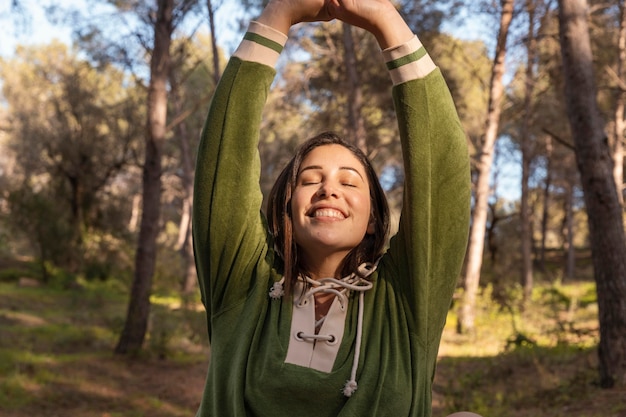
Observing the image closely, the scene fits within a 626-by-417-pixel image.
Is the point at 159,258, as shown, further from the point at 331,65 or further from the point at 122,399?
the point at 122,399

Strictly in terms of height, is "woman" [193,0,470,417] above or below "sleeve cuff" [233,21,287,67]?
below

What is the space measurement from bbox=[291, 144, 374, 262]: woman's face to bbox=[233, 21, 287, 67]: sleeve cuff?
31 centimetres

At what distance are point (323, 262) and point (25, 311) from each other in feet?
39.2

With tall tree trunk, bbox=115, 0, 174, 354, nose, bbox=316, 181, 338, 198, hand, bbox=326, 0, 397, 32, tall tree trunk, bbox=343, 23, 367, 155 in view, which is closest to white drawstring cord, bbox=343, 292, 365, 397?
nose, bbox=316, 181, 338, 198

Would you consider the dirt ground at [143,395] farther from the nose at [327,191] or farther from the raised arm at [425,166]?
the nose at [327,191]

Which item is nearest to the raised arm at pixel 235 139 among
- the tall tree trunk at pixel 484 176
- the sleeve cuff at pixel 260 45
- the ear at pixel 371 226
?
the sleeve cuff at pixel 260 45

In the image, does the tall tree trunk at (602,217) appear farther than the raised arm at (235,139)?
Yes

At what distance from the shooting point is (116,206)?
1958 cm

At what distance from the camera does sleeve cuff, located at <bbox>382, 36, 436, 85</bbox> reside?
1.61 meters

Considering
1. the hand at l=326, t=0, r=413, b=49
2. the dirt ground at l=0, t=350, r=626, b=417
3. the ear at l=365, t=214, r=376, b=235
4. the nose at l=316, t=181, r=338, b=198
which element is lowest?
the dirt ground at l=0, t=350, r=626, b=417

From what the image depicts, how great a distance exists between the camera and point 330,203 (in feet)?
5.72

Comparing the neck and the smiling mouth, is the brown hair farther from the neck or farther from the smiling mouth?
the smiling mouth

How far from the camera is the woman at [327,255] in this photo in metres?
1.62

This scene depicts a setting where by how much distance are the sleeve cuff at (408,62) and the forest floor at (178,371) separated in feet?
13.8
